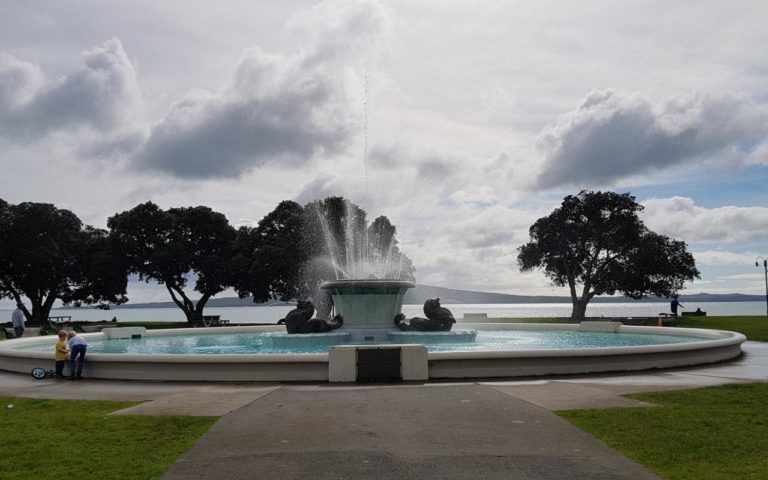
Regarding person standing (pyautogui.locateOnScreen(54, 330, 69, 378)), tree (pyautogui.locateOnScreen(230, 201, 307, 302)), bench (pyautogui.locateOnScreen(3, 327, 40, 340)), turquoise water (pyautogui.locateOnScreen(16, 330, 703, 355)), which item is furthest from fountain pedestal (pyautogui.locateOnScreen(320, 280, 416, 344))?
tree (pyautogui.locateOnScreen(230, 201, 307, 302))

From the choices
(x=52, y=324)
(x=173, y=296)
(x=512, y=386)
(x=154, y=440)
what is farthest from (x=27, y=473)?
(x=173, y=296)

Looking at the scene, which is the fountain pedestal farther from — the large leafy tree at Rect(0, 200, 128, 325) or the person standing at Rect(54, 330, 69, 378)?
the large leafy tree at Rect(0, 200, 128, 325)

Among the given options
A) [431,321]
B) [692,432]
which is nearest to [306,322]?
[431,321]

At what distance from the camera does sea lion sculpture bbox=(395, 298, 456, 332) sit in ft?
83.9

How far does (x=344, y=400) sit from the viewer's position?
12.4m

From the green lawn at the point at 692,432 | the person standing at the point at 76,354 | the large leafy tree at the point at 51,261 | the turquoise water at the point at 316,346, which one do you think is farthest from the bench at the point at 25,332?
the green lawn at the point at 692,432

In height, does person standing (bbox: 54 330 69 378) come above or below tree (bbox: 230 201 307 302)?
below

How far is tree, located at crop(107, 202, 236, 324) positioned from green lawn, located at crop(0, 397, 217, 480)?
4665cm

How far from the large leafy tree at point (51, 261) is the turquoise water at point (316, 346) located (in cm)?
3246

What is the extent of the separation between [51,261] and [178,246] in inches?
424

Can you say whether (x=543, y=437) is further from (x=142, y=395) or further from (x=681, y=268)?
(x=681, y=268)

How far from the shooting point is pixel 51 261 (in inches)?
2281

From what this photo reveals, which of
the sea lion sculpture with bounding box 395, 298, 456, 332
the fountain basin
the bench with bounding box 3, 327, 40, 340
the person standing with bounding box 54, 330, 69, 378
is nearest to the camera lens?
the fountain basin

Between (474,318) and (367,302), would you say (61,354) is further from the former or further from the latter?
(474,318)
